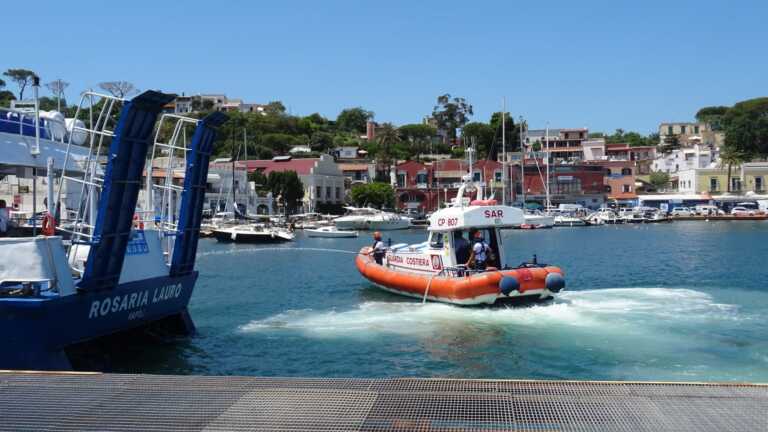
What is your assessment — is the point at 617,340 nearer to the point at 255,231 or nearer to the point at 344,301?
the point at 344,301

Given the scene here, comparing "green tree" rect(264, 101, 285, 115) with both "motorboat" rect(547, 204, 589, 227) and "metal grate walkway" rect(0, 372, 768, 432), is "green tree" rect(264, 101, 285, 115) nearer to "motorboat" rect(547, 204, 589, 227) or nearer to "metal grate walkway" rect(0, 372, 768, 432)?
"motorboat" rect(547, 204, 589, 227)

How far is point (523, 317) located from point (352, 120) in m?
153

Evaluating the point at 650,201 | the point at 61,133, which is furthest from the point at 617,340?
the point at 650,201

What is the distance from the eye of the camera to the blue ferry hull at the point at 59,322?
488 inches

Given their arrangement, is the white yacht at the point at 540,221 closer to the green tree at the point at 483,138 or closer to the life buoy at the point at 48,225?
the green tree at the point at 483,138

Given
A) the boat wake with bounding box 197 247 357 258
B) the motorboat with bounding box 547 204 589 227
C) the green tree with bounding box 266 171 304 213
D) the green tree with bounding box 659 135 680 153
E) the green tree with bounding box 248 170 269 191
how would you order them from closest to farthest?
the boat wake with bounding box 197 247 357 258 < the green tree with bounding box 266 171 304 213 < the green tree with bounding box 248 170 269 191 < the motorboat with bounding box 547 204 589 227 < the green tree with bounding box 659 135 680 153

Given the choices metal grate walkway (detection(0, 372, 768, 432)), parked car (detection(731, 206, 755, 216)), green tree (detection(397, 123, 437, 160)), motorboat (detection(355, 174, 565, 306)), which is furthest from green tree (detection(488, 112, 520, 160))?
metal grate walkway (detection(0, 372, 768, 432))

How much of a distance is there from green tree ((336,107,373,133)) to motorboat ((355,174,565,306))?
145 meters

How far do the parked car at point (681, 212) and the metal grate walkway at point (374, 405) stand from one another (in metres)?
103

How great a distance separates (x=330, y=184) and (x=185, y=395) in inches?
3634

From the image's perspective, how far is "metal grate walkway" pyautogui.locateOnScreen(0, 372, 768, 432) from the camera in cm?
688

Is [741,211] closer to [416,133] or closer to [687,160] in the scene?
[687,160]

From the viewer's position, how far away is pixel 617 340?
54.3 feet

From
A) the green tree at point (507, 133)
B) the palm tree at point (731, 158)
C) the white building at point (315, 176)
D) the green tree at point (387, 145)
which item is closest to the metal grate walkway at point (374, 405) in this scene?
the white building at point (315, 176)
